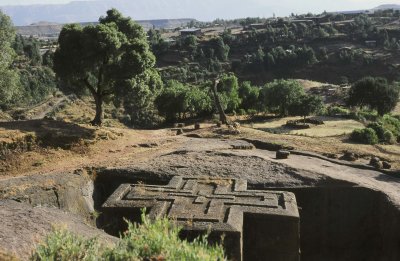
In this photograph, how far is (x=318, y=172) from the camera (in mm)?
14750

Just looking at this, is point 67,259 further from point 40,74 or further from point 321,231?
point 40,74

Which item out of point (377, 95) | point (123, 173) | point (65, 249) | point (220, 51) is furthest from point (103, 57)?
point (220, 51)

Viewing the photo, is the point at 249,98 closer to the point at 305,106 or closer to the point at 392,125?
the point at 305,106

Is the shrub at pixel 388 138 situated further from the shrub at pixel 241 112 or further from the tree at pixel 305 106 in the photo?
the shrub at pixel 241 112

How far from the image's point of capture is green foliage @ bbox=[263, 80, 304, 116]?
43812 millimetres

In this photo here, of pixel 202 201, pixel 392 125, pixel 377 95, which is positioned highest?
pixel 202 201

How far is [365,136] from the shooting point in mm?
26500

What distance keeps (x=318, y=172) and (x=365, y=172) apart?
2.12m

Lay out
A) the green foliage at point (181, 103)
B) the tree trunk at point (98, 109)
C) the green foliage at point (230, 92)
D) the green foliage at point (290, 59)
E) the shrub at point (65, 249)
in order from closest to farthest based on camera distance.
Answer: the shrub at point (65, 249) < the tree trunk at point (98, 109) < the green foliage at point (181, 103) < the green foliage at point (230, 92) < the green foliage at point (290, 59)

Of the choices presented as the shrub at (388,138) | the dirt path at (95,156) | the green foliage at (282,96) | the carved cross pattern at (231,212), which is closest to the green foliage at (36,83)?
the green foliage at (282,96)

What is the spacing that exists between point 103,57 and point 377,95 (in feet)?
117

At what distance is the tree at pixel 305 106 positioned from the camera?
40.8 metres

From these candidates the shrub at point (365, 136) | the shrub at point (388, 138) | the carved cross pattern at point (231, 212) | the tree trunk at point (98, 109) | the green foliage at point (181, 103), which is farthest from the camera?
the green foliage at point (181, 103)

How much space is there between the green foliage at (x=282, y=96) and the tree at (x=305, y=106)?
931mm
